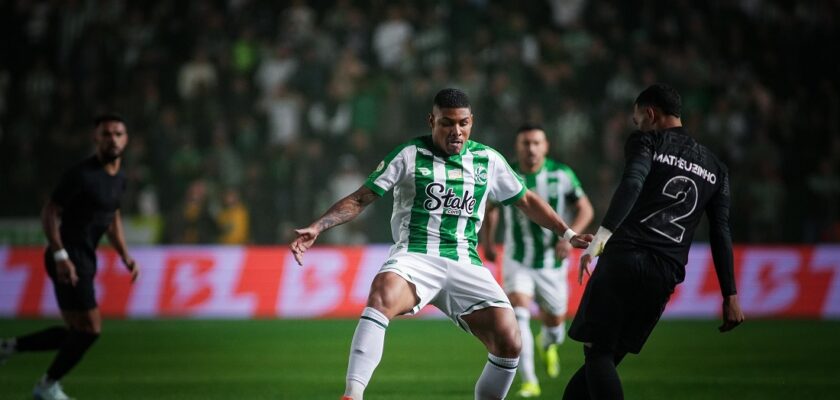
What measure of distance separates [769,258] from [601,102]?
4.35 meters

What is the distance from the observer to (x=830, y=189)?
17.9 m

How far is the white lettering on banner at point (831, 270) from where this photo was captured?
16734 mm

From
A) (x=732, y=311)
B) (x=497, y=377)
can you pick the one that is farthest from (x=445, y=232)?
(x=732, y=311)

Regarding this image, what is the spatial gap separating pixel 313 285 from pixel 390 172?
34.7ft

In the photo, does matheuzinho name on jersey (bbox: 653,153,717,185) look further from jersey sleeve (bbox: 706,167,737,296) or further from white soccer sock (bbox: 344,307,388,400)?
white soccer sock (bbox: 344,307,388,400)

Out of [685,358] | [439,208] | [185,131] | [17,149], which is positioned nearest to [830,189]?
[685,358]

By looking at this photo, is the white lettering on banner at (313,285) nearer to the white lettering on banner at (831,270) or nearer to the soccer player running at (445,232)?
the white lettering on banner at (831,270)

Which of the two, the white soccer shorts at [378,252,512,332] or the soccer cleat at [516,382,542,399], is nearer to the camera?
the white soccer shorts at [378,252,512,332]

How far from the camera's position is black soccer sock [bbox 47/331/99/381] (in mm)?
8477

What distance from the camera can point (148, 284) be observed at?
16.9 m

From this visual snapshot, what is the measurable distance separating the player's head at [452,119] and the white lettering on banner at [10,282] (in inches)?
461

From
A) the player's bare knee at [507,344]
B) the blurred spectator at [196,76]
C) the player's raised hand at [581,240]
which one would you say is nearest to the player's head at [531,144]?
the player's raised hand at [581,240]

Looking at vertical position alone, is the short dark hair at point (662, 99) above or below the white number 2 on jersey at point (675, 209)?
above

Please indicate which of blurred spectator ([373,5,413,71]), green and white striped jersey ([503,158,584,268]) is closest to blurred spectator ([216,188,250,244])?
blurred spectator ([373,5,413,71])
